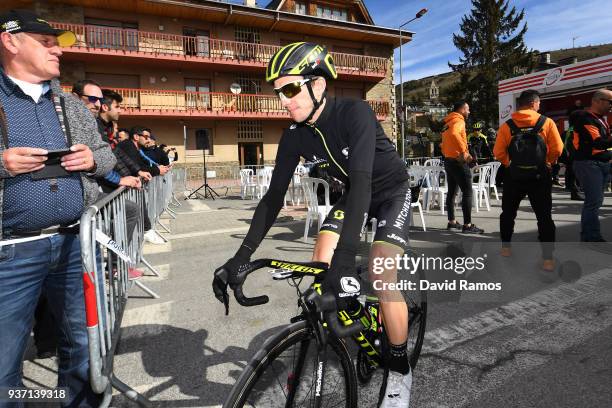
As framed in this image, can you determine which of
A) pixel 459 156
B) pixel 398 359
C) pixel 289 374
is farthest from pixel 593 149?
pixel 289 374

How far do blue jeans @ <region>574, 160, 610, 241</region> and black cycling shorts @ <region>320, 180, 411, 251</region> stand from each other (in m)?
4.06

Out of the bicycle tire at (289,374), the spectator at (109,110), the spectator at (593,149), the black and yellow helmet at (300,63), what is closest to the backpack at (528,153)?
the spectator at (593,149)

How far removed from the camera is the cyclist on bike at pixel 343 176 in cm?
176

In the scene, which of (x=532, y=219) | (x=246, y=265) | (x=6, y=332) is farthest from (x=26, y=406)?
(x=532, y=219)

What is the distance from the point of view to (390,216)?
222 centimetres

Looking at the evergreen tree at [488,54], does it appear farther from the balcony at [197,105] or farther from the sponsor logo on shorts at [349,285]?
the sponsor logo on shorts at [349,285]

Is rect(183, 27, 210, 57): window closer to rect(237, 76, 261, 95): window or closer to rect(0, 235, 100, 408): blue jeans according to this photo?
rect(237, 76, 261, 95): window

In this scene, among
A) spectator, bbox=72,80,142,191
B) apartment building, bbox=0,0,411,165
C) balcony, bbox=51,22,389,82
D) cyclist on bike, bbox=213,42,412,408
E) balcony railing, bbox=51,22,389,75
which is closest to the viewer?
cyclist on bike, bbox=213,42,412,408

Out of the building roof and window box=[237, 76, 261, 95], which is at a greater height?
the building roof

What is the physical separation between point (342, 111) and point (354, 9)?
3034 cm

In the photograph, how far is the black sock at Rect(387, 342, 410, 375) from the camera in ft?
6.75

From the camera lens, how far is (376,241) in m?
2.15

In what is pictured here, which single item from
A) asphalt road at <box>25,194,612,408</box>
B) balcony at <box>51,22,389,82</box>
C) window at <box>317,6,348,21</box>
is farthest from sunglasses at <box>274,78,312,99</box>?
window at <box>317,6,348,21</box>

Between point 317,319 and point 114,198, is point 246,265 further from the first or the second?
point 114,198
